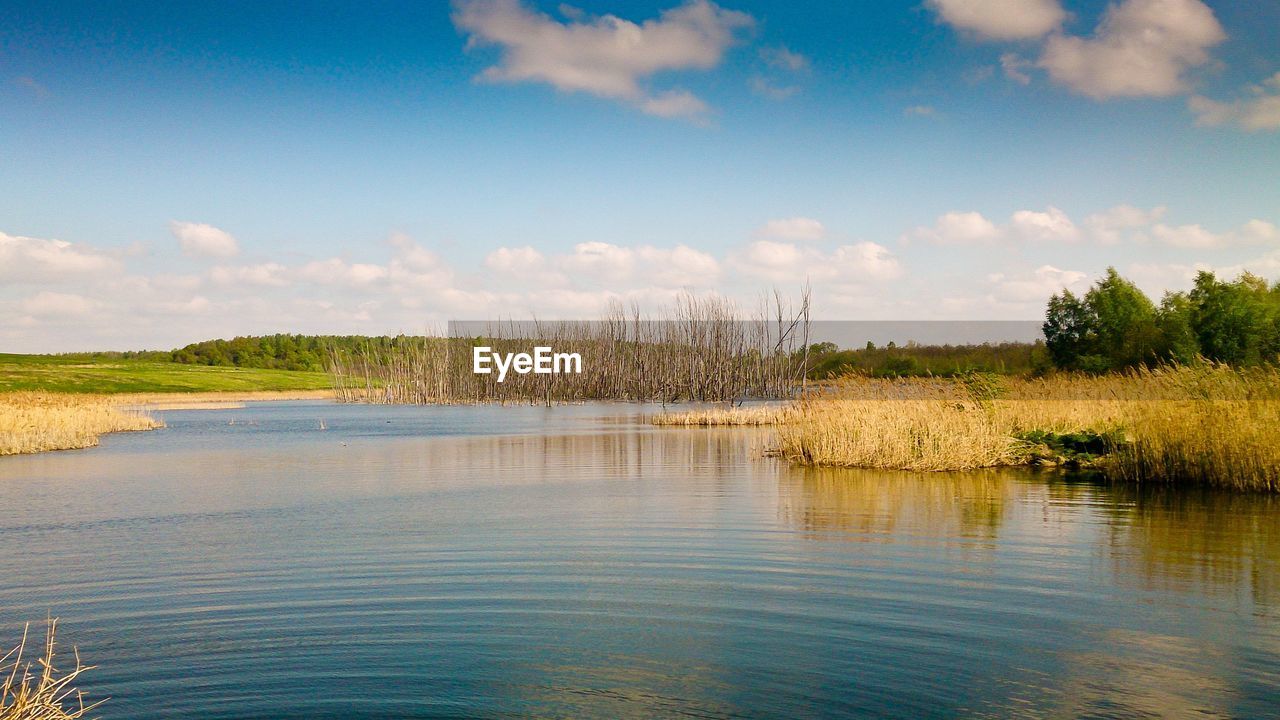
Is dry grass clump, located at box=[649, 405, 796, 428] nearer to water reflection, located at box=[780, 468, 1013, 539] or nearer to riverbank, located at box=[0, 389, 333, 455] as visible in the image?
water reflection, located at box=[780, 468, 1013, 539]

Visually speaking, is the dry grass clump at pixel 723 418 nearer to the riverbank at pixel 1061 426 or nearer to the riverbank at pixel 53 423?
the riverbank at pixel 1061 426

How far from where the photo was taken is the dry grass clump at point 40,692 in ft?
13.1

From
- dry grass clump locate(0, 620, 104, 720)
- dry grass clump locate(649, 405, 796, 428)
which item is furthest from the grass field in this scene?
dry grass clump locate(0, 620, 104, 720)

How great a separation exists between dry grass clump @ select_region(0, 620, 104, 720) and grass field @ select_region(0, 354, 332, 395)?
7121 cm

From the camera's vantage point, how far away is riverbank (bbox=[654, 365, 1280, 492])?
52.6ft

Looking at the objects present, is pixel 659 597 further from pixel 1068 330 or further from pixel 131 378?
pixel 131 378

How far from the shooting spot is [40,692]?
3.88m

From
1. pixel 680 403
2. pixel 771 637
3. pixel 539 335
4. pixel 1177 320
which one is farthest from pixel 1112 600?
pixel 539 335

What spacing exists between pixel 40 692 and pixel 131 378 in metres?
89.6

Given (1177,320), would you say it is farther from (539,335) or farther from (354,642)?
(354,642)

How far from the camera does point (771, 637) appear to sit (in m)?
7.36

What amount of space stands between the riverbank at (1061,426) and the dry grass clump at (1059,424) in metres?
0.02

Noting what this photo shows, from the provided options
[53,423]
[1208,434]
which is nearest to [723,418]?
[1208,434]

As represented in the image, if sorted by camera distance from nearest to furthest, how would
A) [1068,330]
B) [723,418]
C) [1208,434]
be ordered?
[1208,434], [723,418], [1068,330]
